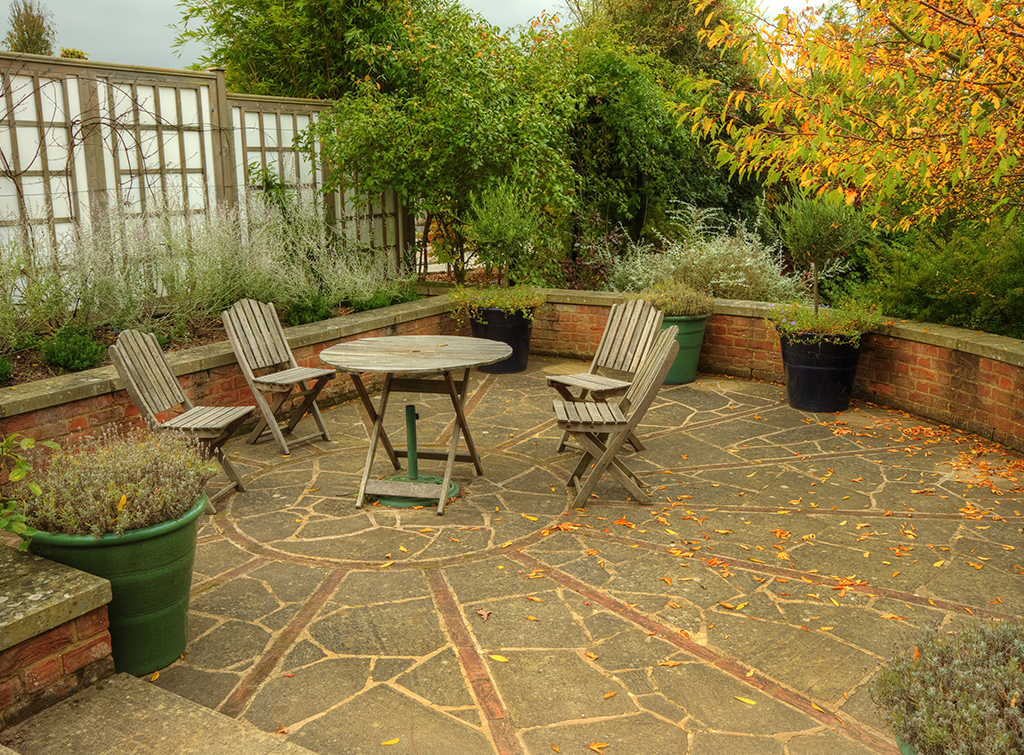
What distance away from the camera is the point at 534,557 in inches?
164

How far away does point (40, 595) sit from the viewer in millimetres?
2660

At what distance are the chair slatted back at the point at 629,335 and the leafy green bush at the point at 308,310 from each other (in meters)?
2.75

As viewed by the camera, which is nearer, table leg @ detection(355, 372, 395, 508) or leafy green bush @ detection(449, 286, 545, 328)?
table leg @ detection(355, 372, 395, 508)

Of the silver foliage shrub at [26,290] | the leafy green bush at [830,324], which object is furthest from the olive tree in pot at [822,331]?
the silver foliage shrub at [26,290]

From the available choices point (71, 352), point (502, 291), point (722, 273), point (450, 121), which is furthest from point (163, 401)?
point (722, 273)

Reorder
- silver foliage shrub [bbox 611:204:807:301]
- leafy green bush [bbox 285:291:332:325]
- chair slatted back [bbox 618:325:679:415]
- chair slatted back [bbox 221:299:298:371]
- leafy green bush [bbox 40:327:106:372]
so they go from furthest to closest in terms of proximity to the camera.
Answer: silver foliage shrub [bbox 611:204:807:301] < leafy green bush [bbox 285:291:332:325] < chair slatted back [bbox 221:299:298:371] < leafy green bush [bbox 40:327:106:372] < chair slatted back [bbox 618:325:679:415]

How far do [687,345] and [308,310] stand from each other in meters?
3.58

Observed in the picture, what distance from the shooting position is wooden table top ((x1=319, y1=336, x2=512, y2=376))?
4715mm

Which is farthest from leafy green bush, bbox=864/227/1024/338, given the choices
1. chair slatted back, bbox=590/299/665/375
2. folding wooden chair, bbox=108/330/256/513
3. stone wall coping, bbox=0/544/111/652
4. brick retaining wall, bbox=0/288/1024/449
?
stone wall coping, bbox=0/544/111/652

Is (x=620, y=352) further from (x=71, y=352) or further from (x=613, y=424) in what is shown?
(x=71, y=352)

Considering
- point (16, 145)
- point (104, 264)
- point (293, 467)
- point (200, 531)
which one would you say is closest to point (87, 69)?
point (16, 145)

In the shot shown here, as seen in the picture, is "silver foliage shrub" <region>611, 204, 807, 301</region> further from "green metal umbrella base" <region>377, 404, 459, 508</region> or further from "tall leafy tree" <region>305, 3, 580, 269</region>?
"green metal umbrella base" <region>377, 404, 459, 508</region>

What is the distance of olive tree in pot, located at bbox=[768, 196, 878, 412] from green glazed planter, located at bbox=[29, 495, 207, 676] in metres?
5.15

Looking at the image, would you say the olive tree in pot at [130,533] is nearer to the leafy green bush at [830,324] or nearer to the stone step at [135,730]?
the stone step at [135,730]
